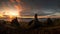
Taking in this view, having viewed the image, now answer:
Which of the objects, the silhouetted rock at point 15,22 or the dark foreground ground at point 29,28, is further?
the silhouetted rock at point 15,22

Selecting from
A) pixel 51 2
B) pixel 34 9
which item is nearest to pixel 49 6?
pixel 51 2

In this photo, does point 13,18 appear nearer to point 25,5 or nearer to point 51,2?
point 25,5

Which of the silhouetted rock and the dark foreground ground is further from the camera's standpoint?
the silhouetted rock

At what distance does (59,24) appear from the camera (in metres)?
1.97

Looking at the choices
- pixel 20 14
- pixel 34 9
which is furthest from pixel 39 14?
pixel 20 14

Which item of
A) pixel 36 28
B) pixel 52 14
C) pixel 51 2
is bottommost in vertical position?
pixel 36 28

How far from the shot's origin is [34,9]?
214 centimetres

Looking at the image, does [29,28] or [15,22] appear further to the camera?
[15,22]

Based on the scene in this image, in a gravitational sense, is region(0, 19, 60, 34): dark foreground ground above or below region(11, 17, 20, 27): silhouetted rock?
below

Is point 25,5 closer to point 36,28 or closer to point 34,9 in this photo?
point 34,9

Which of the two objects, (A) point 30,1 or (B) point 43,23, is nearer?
(B) point 43,23

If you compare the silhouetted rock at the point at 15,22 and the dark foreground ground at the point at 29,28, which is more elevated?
the silhouetted rock at the point at 15,22

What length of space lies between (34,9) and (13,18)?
279mm

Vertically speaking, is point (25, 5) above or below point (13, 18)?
above
